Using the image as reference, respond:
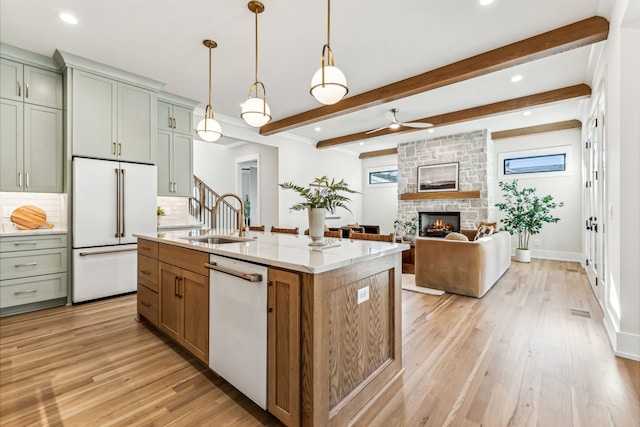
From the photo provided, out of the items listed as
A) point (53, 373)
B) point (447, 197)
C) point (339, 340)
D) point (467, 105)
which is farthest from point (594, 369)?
point (447, 197)

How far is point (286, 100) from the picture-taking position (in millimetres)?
4809

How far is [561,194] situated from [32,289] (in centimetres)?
886

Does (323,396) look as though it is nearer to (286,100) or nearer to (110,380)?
(110,380)

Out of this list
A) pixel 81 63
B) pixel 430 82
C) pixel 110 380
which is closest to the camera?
pixel 110 380

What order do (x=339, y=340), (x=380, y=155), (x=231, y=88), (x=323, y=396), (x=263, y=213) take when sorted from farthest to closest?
(x=380, y=155) < (x=263, y=213) < (x=231, y=88) < (x=339, y=340) < (x=323, y=396)

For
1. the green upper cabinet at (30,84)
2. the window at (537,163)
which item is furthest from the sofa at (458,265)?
the green upper cabinet at (30,84)

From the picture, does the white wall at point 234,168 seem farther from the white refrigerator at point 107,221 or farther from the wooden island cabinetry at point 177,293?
the wooden island cabinetry at point 177,293

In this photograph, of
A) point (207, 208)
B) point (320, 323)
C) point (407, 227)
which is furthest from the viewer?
point (407, 227)

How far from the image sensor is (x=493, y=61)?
3260 mm

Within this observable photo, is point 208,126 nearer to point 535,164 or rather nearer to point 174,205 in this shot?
point 174,205

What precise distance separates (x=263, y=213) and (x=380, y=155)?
418 centimetres

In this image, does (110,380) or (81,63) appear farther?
(81,63)

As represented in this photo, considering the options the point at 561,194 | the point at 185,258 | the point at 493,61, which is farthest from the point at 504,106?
the point at 185,258

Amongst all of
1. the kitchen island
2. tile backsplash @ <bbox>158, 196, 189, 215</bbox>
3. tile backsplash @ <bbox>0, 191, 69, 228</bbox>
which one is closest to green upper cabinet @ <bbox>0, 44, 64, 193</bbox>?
tile backsplash @ <bbox>0, 191, 69, 228</bbox>
